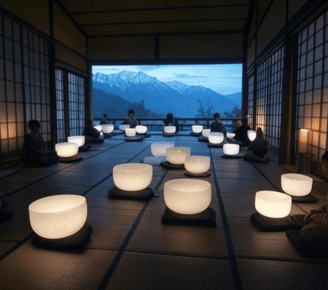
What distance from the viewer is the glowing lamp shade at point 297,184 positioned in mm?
2512

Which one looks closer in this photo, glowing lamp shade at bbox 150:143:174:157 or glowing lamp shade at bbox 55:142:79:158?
glowing lamp shade at bbox 55:142:79:158

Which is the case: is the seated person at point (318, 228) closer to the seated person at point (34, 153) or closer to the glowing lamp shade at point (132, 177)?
the glowing lamp shade at point (132, 177)

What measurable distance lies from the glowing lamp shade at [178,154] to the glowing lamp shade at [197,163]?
37 centimetres

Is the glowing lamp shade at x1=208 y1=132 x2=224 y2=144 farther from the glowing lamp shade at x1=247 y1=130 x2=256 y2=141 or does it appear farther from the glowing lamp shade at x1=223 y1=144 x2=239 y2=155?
the glowing lamp shade at x1=223 y1=144 x2=239 y2=155

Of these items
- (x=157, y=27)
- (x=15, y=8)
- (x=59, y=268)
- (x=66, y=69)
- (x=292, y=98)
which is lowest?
(x=59, y=268)

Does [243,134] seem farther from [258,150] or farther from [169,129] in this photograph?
[169,129]

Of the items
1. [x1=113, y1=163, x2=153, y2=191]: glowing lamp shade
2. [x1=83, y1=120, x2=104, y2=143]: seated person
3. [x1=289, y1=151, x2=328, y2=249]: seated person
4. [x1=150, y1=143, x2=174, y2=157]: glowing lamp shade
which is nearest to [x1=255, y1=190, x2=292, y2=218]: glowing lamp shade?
[x1=289, y1=151, x2=328, y2=249]: seated person

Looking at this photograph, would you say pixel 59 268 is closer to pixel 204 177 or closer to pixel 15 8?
pixel 204 177

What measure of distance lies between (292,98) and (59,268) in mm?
3979

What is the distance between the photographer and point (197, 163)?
3453mm

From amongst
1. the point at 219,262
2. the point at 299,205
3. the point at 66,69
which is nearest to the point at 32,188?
the point at 219,262

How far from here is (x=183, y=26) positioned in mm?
8383

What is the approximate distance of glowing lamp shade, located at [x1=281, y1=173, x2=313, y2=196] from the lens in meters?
2.51

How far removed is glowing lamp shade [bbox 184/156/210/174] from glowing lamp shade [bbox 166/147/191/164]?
0.37 metres
